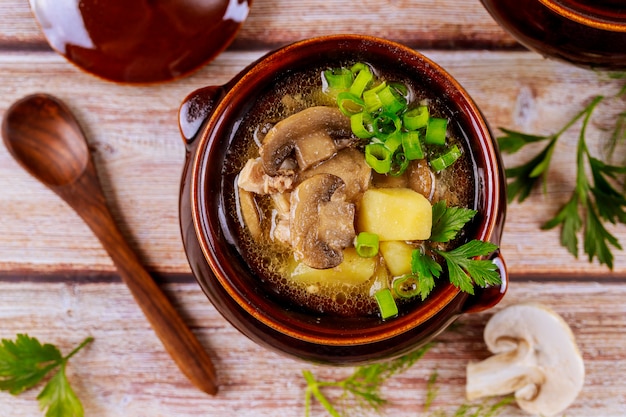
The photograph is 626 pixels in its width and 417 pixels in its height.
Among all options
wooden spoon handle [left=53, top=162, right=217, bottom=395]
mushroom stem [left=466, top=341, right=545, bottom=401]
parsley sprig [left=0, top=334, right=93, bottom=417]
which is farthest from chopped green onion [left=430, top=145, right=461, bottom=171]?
parsley sprig [left=0, top=334, right=93, bottom=417]

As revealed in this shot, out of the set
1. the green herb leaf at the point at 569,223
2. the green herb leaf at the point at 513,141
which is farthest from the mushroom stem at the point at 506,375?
the green herb leaf at the point at 513,141

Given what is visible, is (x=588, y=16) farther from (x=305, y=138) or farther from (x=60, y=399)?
(x=60, y=399)

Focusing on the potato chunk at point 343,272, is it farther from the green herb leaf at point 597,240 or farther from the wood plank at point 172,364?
the green herb leaf at point 597,240

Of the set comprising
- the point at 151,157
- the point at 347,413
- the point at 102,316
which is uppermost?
the point at 151,157

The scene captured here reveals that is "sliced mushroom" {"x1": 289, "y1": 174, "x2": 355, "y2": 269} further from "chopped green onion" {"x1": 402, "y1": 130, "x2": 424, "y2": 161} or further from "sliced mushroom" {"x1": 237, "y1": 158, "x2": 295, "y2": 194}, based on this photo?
"chopped green onion" {"x1": 402, "y1": 130, "x2": 424, "y2": 161}

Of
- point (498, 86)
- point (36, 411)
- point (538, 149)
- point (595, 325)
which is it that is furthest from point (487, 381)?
point (36, 411)

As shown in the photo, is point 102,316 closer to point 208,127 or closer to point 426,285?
point 208,127
